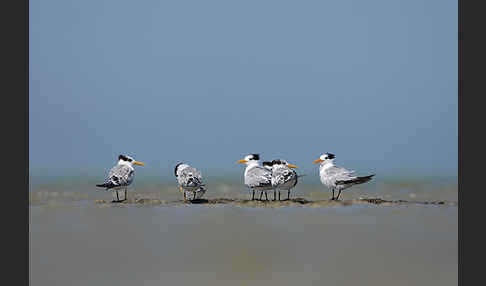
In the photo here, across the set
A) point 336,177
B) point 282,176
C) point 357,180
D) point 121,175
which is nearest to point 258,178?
point 282,176

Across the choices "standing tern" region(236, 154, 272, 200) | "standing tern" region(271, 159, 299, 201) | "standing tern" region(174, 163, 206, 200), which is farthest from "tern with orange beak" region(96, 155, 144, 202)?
"standing tern" region(271, 159, 299, 201)

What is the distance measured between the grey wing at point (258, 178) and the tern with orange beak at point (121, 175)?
1.91 m

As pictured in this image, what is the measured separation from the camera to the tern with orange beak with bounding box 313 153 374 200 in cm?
1031

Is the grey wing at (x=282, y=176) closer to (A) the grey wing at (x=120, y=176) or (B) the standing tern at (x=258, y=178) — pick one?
(B) the standing tern at (x=258, y=178)

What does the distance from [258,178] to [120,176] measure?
2.25 m

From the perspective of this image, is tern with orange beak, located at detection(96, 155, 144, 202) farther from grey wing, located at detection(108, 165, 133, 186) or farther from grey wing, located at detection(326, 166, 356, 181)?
grey wing, located at detection(326, 166, 356, 181)

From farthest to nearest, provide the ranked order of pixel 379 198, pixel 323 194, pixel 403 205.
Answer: pixel 323 194, pixel 379 198, pixel 403 205

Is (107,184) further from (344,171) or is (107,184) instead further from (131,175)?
(344,171)

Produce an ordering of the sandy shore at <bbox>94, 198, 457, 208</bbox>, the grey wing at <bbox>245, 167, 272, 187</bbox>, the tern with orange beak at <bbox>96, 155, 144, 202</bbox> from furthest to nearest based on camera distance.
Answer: the tern with orange beak at <bbox>96, 155, 144, 202</bbox> → the grey wing at <bbox>245, 167, 272, 187</bbox> → the sandy shore at <bbox>94, 198, 457, 208</bbox>

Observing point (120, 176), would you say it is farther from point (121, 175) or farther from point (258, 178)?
point (258, 178)

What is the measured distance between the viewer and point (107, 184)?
1045 centimetres

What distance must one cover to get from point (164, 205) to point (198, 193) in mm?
731

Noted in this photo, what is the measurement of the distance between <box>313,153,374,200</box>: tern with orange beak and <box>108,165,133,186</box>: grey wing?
3.16 meters

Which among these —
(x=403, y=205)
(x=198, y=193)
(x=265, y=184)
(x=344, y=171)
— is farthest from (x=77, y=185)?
(x=403, y=205)
